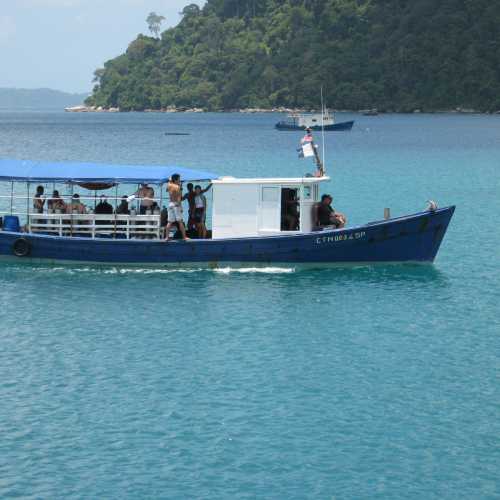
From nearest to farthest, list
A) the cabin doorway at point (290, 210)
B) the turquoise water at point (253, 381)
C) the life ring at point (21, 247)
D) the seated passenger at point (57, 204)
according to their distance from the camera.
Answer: the turquoise water at point (253, 381)
the cabin doorway at point (290, 210)
the life ring at point (21, 247)
the seated passenger at point (57, 204)

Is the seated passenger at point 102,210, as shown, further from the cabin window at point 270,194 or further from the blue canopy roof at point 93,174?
the cabin window at point 270,194

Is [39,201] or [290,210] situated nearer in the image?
[290,210]

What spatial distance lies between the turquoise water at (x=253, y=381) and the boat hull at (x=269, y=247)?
0.47 m

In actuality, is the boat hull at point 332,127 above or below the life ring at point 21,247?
above

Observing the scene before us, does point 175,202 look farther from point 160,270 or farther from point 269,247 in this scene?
point 269,247

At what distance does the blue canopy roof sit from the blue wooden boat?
0.03m

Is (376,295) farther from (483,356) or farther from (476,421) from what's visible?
(476,421)

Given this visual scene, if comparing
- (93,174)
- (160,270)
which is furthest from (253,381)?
(93,174)

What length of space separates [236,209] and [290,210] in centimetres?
175

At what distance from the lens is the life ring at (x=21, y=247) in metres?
34.4

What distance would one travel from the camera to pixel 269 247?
111 feet

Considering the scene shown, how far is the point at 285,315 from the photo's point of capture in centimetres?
2952

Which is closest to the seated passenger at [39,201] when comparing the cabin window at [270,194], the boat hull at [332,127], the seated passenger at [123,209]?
the seated passenger at [123,209]

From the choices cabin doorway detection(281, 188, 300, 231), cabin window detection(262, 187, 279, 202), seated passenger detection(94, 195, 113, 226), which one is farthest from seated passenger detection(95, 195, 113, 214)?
cabin doorway detection(281, 188, 300, 231)
